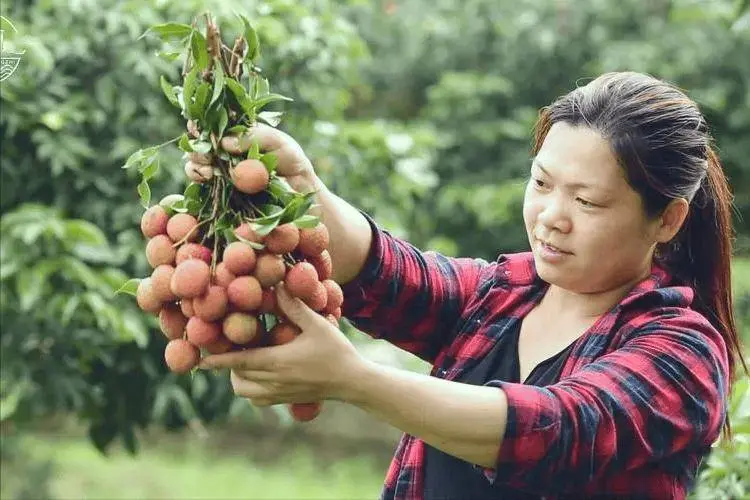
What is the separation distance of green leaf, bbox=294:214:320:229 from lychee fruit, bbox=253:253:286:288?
6 centimetres

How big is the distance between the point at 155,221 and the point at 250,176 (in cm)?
15

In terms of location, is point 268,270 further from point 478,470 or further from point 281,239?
point 478,470

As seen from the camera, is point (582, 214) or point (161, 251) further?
point (582, 214)

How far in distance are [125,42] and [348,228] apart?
187cm

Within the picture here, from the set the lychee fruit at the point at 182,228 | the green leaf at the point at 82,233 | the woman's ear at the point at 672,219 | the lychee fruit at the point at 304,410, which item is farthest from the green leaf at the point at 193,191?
the green leaf at the point at 82,233

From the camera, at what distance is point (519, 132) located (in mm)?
5551

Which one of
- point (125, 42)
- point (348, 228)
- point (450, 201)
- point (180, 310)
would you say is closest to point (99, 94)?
point (125, 42)

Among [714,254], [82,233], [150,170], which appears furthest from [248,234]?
[82,233]

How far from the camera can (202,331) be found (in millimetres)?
1426

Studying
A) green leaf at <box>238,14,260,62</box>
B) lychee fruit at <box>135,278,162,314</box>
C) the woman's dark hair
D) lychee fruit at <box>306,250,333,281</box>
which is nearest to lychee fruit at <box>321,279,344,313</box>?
lychee fruit at <box>306,250,333,281</box>

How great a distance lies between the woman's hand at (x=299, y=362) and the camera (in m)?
1.42

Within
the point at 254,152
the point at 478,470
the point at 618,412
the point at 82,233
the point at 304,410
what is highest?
the point at 254,152

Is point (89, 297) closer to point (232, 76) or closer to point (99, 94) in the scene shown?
point (99, 94)

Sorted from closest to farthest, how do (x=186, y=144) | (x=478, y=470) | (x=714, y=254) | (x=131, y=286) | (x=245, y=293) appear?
(x=245, y=293)
(x=186, y=144)
(x=131, y=286)
(x=478, y=470)
(x=714, y=254)
